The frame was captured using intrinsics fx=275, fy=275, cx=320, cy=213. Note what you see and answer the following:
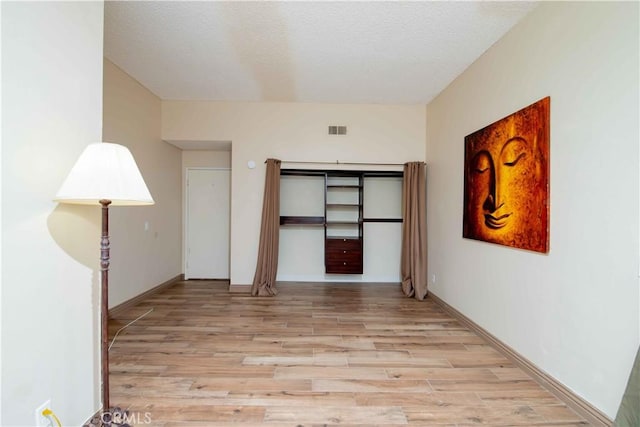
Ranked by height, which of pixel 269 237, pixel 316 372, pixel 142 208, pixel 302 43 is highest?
pixel 302 43

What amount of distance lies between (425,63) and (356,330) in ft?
10.0

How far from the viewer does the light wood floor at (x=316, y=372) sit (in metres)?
1.74

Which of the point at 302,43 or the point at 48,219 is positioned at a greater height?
the point at 302,43

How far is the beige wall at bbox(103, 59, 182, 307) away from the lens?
3.26m

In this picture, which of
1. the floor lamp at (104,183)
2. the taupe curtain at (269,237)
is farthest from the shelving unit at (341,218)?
the floor lamp at (104,183)

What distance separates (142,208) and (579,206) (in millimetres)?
4565

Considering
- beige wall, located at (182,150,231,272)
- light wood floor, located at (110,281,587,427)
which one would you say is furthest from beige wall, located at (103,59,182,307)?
light wood floor, located at (110,281,587,427)

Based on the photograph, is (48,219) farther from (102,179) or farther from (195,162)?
(195,162)

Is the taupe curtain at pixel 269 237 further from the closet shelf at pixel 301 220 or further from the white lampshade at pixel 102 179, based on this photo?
the white lampshade at pixel 102 179

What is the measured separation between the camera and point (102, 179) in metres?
1.28

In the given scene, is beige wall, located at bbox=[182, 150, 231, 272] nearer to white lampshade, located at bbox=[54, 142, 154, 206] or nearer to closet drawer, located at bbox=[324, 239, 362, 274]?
closet drawer, located at bbox=[324, 239, 362, 274]

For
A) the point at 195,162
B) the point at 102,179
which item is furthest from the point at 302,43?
the point at 195,162

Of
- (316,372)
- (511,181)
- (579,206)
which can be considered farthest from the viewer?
(511,181)

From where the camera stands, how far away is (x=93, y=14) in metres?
1.62
